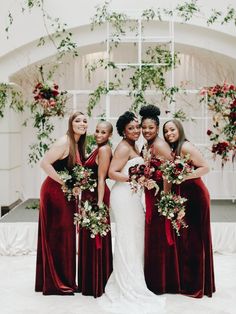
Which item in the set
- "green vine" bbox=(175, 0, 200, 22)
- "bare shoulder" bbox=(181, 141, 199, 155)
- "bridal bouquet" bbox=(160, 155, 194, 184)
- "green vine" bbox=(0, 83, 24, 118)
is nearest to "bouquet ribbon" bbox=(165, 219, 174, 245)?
"bridal bouquet" bbox=(160, 155, 194, 184)

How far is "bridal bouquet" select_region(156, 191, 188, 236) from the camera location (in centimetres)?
456

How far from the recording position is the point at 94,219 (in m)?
4.56

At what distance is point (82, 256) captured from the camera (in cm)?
481

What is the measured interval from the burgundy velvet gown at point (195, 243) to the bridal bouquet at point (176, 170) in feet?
1.10

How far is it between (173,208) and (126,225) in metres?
0.47

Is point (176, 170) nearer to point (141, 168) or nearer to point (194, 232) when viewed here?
point (141, 168)

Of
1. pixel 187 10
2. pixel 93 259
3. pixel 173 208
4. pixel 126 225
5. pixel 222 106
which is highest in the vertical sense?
pixel 187 10

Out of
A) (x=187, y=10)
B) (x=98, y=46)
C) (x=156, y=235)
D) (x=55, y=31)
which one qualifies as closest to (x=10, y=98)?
(x=55, y=31)

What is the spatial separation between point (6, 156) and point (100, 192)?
4.59 m

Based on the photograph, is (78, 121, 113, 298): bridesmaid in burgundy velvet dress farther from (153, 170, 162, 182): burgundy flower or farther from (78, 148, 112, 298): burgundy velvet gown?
(153, 170, 162, 182): burgundy flower

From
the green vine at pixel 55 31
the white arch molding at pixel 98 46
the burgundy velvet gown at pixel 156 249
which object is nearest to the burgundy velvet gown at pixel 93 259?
the burgundy velvet gown at pixel 156 249

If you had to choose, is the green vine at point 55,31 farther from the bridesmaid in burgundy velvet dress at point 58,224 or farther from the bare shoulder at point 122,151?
the bare shoulder at point 122,151

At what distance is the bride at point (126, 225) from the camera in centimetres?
465

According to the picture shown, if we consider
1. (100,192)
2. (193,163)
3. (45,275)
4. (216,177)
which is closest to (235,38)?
(216,177)
